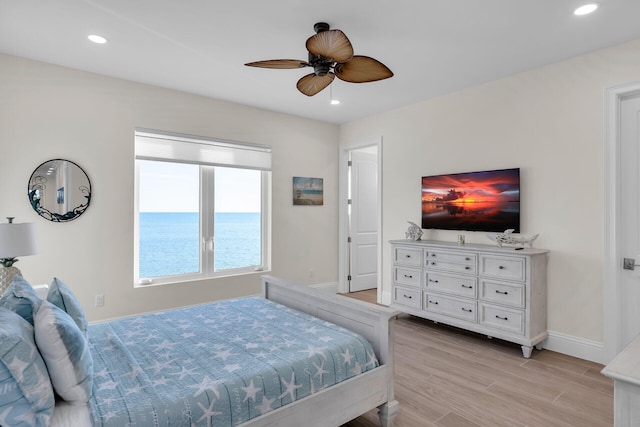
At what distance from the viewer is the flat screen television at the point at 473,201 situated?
3.57 meters

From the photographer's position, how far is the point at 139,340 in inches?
82.9

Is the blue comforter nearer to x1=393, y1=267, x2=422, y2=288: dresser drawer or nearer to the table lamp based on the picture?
the table lamp

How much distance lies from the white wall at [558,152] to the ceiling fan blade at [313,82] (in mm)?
2018

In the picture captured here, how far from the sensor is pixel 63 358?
1.43 m

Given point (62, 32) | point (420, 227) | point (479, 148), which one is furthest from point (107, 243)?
point (479, 148)

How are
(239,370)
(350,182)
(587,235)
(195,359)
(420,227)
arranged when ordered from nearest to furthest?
(239,370), (195,359), (587,235), (420,227), (350,182)

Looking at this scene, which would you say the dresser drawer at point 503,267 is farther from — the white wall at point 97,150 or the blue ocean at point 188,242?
the blue ocean at point 188,242

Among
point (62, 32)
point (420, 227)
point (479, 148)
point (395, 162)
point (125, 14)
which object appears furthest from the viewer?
point (395, 162)

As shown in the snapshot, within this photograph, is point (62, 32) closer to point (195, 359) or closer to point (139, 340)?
point (139, 340)

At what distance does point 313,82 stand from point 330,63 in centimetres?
32

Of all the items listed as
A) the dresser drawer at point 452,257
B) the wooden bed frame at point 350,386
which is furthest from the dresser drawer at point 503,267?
the wooden bed frame at point 350,386

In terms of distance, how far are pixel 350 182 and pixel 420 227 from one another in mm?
1629

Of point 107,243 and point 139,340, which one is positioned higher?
point 107,243

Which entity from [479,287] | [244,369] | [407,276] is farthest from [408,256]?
[244,369]
